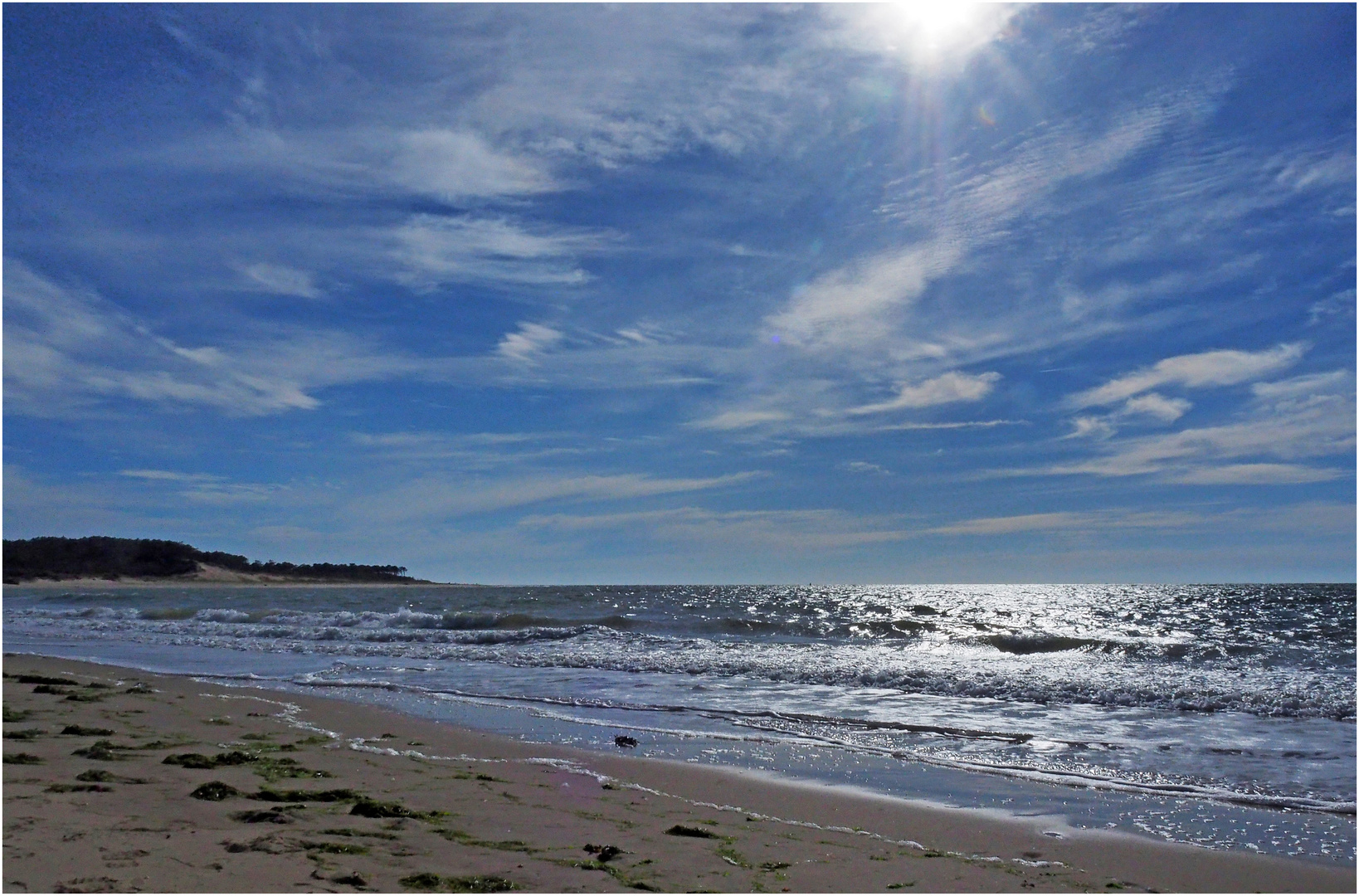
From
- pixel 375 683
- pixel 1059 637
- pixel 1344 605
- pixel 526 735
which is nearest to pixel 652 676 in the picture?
pixel 375 683

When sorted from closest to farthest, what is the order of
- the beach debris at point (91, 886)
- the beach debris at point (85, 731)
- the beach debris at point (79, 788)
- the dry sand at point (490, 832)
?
the beach debris at point (91, 886) → the dry sand at point (490, 832) → the beach debris at point (79, 788) → the beach debris at point (85, 731)

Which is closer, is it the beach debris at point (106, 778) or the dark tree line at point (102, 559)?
the beach debris at point (106, 778)

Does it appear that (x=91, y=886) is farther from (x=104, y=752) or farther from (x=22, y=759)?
(x=104, y=752)

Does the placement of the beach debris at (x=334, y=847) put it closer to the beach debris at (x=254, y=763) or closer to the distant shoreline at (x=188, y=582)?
the beach debris at (x=254, y=763)

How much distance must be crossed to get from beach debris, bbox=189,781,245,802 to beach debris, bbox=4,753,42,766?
1695 mm

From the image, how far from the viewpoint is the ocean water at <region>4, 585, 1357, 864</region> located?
7016 millimetres

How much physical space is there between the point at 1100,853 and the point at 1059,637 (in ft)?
68.0

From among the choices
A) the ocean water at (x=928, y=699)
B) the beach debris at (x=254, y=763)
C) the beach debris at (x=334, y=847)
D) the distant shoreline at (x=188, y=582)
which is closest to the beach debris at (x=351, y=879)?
the beach debris at (x=334, y=847)

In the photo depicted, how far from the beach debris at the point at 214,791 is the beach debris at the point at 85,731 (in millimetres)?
3007

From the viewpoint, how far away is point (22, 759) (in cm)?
642

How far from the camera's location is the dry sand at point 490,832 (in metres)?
4.17

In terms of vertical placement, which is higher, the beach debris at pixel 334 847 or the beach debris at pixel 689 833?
the beach debris at pixel 334 847

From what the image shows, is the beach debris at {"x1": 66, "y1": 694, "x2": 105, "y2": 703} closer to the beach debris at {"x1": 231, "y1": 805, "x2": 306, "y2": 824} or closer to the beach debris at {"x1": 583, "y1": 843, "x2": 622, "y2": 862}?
the beach debris at {"x1": 231, "y1": 805, "x2": 306, "y2": 824}

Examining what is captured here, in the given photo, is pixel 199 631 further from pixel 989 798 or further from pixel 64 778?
pixel 989 798
